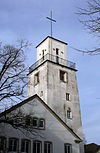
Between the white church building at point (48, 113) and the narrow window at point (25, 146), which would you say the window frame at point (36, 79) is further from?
the narrow window at point (25, 146)

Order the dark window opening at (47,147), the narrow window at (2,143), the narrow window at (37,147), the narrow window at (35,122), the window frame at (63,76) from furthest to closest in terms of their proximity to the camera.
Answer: the window frame at (63,76) < the narrow window at (35,122) < the dark window opening at (47,147) < the narrow window at (37,147) < the narrow window at (2,143)

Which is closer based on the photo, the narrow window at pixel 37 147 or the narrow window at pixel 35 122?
the narrow window at pixel 37 147

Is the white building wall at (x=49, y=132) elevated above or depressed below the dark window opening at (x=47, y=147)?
above

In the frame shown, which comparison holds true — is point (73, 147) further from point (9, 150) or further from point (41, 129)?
point (9, 150)

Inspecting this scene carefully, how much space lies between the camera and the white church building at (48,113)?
2009cm

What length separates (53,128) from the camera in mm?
23328

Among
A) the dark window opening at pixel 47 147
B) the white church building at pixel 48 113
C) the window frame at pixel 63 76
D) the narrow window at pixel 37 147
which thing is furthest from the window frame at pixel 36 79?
the narrow window at pixel 37 147

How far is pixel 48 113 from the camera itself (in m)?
23.8

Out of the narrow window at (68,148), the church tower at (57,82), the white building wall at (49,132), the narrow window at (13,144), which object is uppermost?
the church tower at (57,82)

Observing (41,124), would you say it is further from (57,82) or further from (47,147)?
(57,82)

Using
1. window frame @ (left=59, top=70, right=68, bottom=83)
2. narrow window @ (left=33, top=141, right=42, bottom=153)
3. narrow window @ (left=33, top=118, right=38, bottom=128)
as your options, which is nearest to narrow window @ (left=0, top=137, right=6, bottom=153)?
narrow window @ (left=33, top=141, right=42, bottom=153)

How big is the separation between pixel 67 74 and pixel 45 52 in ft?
18.3

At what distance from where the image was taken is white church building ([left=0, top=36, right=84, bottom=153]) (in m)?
20.1

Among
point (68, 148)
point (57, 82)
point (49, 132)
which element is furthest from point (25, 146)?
point (57, 82)
